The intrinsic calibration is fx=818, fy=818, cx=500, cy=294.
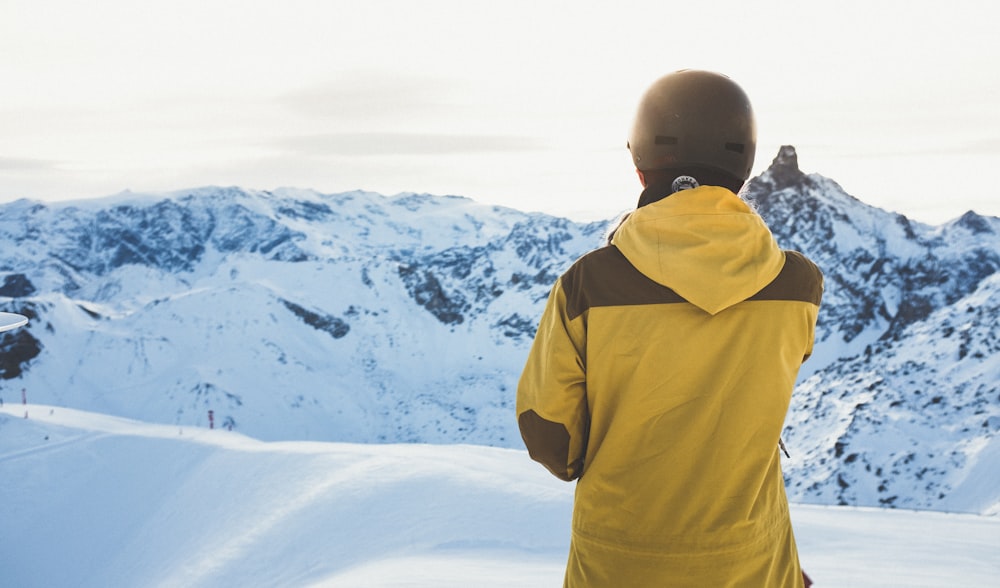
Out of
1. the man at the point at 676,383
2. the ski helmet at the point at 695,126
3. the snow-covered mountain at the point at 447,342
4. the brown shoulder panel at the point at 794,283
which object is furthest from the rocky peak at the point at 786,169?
the man at the point at 676,383

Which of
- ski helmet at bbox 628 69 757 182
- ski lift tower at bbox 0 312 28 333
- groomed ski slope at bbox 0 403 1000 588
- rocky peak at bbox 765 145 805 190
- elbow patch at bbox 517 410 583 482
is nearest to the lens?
elbow patch at bbox 517 410 583 482

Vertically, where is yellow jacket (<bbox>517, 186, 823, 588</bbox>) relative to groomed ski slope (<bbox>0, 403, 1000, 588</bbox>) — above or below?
above

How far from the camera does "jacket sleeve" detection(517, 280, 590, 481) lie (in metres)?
1.87

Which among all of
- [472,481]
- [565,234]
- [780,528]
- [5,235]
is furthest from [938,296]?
[5,235]

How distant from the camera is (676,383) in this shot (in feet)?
6.16

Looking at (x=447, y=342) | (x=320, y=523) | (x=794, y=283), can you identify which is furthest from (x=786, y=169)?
(x=794, y=283)

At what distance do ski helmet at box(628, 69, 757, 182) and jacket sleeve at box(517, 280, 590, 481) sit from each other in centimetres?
46

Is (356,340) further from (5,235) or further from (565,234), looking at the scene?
(5,235)

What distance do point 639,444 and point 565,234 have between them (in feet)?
331

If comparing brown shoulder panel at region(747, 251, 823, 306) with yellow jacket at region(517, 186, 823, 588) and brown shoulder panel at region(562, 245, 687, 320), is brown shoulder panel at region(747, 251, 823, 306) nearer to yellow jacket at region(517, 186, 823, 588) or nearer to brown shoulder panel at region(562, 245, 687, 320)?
yellow jacket at region(517, 186, 823, 588)

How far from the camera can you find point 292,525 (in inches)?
370

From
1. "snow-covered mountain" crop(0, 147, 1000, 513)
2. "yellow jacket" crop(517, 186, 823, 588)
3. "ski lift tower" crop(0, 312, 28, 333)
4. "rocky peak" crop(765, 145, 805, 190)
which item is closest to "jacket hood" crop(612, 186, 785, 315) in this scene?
"yellow jacket" crop(517, 186, 823, 588)

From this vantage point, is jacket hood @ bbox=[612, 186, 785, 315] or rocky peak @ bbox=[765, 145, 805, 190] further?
rocky peak @ bbox=[765, 145, 805, 190]

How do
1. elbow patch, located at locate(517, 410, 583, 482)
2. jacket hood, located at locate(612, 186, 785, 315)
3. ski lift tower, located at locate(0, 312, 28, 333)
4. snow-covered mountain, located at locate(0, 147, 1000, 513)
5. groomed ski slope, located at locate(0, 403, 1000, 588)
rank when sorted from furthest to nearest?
snow-covered mountain, located at locate(0, 147, 1000, 513), ski lift tower, located at locate(0, 312, 28, 333), groomed ski slope, located at locate(0, 403, 1000, 588), elbow patch, located at locate(517, 410, 583, 482), jacket hood, located at locate(612, 186, 785, 315)
